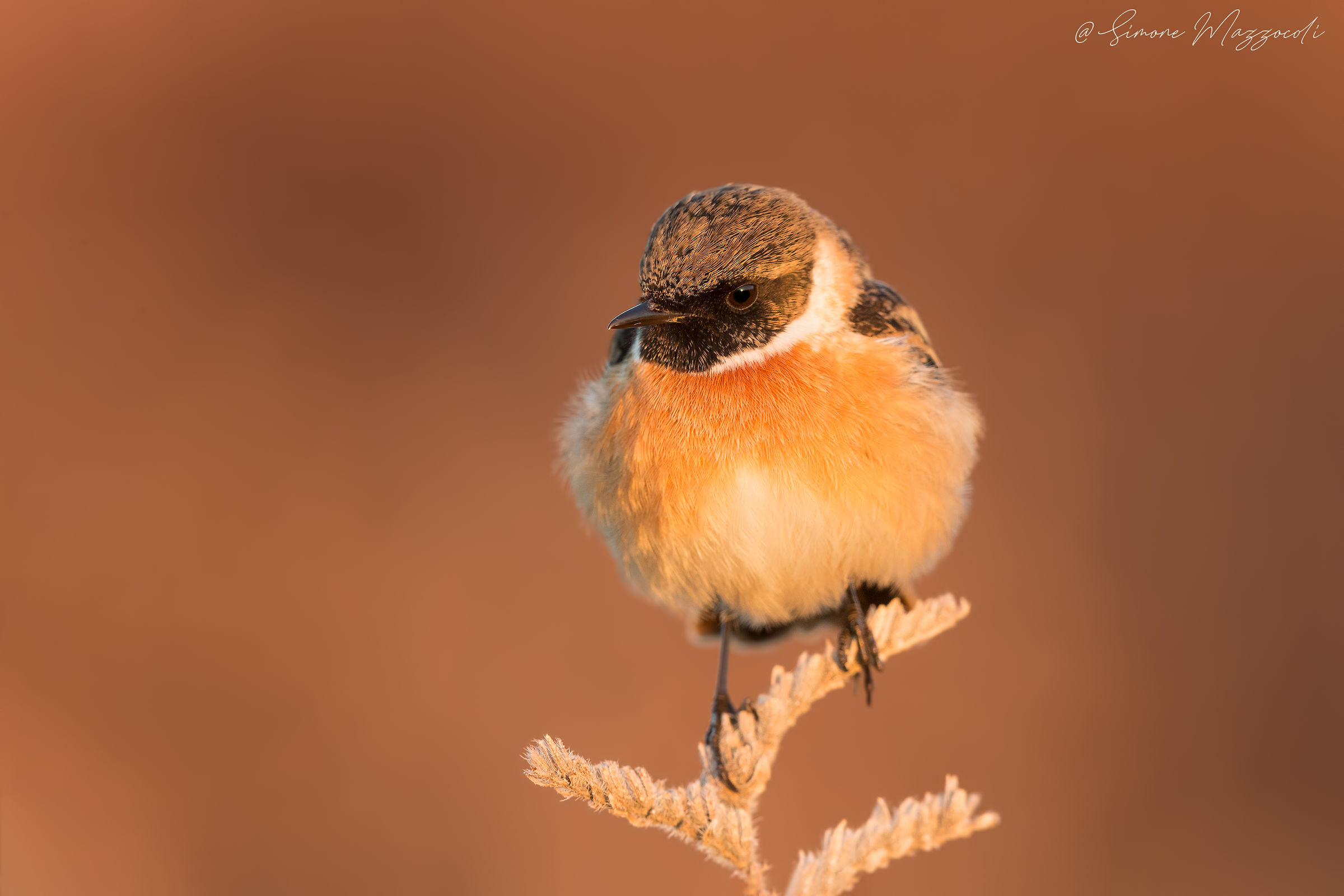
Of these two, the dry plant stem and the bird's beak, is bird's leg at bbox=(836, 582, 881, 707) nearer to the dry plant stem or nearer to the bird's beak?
the dry plant stem

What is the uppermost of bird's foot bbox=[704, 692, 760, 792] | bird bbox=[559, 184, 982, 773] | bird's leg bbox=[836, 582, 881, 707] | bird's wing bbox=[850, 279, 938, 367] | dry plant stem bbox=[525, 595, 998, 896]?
bird's wing bbox=[850, 279, 938, 367]

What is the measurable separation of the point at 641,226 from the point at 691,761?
3.21m

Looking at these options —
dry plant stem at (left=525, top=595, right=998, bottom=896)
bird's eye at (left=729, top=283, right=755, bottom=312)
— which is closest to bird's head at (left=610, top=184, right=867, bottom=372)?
bird's eye at (left=729, top=283, right=755, bottom=312)

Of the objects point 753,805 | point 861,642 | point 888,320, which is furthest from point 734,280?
point 753,805

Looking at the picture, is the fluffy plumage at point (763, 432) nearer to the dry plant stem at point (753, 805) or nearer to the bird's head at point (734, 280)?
the bird's head at point (734, 280)

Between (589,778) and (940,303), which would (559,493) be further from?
(589,778)

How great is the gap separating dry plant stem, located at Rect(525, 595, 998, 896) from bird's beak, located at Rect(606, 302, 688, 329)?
1.06 m

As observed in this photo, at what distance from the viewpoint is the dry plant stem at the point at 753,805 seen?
2.10 m

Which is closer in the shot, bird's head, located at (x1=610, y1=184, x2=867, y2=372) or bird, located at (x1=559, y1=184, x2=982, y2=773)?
bird's head, located at (x1=610, y1=184, x2=867, y2=372)

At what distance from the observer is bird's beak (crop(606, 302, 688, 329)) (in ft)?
9.67

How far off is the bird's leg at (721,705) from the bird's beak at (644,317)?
1.20 meters

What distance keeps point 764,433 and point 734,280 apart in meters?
0.48

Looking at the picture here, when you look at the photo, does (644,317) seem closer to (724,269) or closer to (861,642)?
(724,269)

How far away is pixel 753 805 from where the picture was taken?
2676 millimetres
